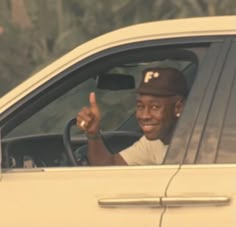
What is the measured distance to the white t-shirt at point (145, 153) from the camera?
12.7ft

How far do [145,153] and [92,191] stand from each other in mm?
509

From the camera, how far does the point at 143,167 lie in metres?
3.73

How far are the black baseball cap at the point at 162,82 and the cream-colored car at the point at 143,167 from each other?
0.20 feet

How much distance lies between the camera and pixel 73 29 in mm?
10109

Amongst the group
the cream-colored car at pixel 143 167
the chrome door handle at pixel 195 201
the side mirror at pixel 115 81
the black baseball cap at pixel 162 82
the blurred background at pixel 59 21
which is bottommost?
the chrome door handle at pixel 195 201

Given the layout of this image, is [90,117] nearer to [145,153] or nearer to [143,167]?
[145,153]

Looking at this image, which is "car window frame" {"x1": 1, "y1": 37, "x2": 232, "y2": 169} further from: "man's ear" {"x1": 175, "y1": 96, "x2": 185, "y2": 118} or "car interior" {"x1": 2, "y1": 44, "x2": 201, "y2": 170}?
"man's ear" {"x1": 175, "y1": 96, "x2": 185, "y2": 118}

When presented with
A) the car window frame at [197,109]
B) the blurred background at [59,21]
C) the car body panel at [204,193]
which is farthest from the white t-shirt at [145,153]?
the blurred background at [59,21]

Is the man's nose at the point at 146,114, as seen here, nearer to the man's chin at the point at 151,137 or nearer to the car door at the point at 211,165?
the man's chin at the point at 151,137

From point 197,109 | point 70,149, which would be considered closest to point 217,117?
point 197,109

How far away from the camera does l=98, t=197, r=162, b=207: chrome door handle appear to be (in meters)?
3.49

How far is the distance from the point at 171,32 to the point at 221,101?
0.37 metres

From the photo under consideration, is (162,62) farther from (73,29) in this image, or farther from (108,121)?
(73,29)

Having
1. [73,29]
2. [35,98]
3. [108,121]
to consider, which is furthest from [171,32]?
[73,29]
